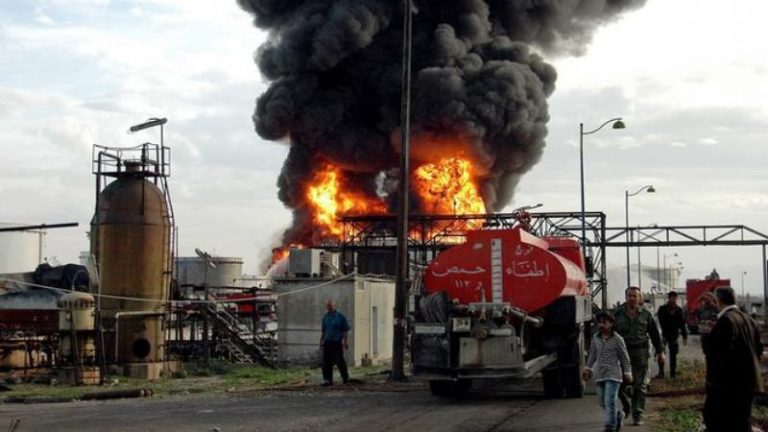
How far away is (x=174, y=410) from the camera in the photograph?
14.7m

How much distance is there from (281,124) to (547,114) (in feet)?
46.5

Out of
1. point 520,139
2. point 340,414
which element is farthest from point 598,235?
point 340,414

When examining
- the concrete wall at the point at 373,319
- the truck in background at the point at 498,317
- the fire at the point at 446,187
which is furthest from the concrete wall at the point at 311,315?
the fire at the point at 446,187

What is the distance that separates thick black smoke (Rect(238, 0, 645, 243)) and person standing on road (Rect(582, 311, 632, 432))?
122ft

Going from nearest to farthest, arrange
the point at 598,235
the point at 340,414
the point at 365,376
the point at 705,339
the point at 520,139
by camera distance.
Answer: the point at 705,339 < the point at 340,414 < the point at 365,376 < the point at 598,235 < the point at 520,139

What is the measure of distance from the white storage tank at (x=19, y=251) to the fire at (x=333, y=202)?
15360 mm

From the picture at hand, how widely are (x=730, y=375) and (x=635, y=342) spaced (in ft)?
14.9

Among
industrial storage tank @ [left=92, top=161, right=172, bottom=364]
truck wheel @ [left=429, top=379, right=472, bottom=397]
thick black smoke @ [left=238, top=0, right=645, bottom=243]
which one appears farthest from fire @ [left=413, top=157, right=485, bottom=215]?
truck wheel @ [left=429, top=379, right=472, bottom=397]

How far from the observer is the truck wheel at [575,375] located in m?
16.5

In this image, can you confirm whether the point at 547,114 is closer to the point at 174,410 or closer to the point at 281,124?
the point at 281,124

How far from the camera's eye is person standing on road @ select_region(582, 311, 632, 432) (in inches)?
450

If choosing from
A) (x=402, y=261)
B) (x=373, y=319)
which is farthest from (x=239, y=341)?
(x=402, y=261)

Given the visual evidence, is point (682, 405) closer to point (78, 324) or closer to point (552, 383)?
point (552, 383)

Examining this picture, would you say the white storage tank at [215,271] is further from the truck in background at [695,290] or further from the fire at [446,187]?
the truck in background at [695,290]
